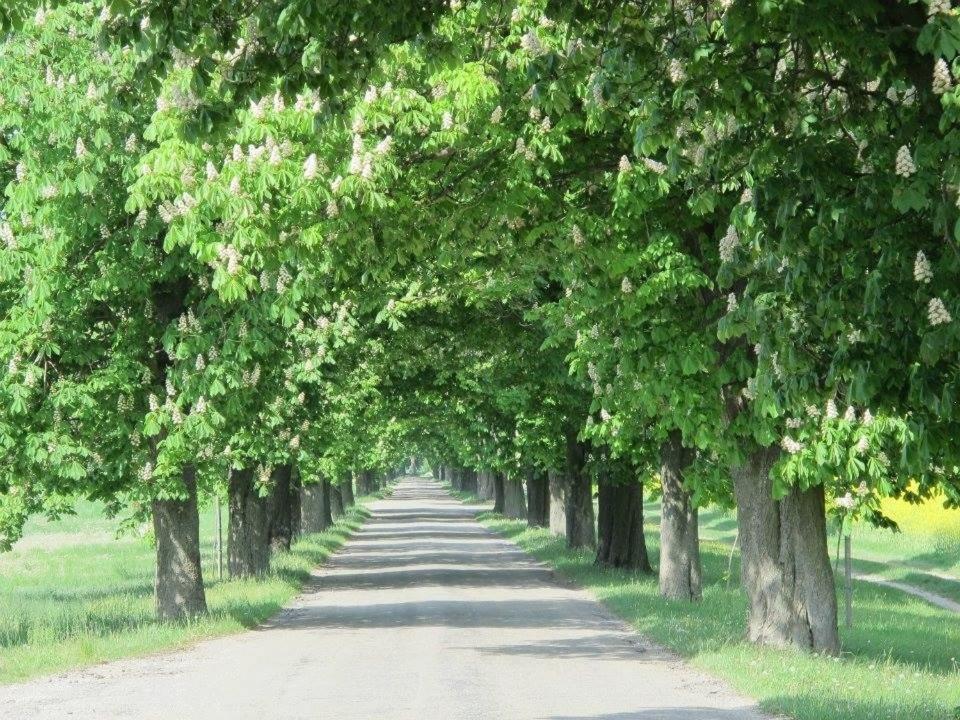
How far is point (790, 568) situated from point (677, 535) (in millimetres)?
9762

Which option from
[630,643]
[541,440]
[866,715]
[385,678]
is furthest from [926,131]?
[541,440]

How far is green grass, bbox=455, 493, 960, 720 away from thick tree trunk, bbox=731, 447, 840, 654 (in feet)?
1.37

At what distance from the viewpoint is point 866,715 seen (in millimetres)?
12031

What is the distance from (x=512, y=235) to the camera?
50.8 feet

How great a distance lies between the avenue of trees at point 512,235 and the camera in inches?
340

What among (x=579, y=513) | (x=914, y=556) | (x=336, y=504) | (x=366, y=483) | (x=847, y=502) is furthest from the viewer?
(x=366, y=483)

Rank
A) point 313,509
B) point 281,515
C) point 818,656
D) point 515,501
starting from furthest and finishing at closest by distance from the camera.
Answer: point 515,501, point 313,509, point 281,515, point 818,656

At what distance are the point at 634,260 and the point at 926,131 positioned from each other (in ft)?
23.0

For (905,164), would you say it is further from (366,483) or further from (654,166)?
(366,483)

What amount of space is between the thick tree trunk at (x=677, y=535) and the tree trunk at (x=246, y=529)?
1020 centimetres

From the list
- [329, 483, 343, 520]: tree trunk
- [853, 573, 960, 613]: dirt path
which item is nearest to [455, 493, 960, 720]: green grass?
[853, 573, 960, 613]: dirt path

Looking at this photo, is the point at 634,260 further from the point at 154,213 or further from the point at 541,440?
the point at 541,440

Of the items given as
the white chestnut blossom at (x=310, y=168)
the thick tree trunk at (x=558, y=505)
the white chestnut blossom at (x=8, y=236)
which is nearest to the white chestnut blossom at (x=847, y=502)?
the white chestnut blossom at (x=310, y=168)

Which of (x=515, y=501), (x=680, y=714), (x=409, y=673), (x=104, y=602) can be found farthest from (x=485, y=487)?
(x=680, y=714)
